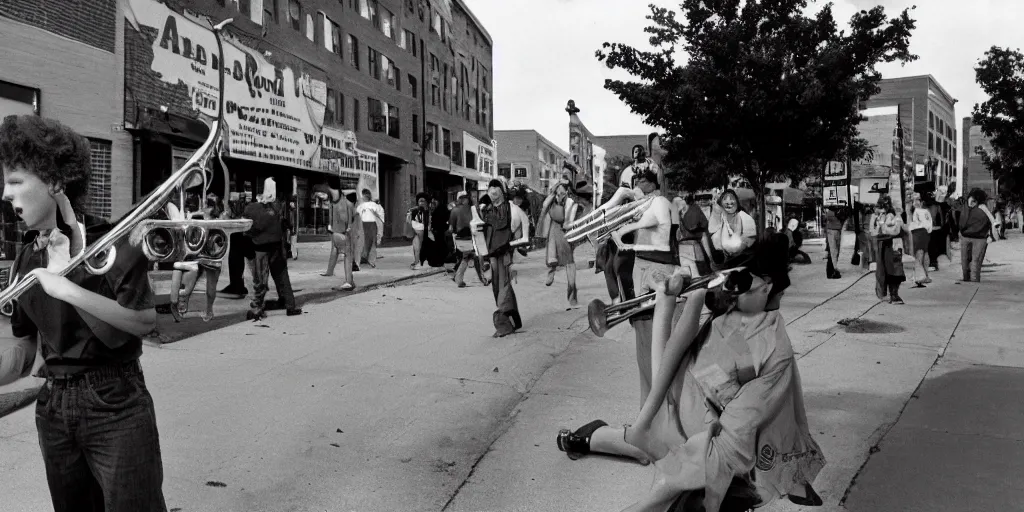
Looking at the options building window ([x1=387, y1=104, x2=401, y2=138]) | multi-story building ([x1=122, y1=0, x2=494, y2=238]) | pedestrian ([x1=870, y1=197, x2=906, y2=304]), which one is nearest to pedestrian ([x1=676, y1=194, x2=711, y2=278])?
pedestrian ([x1=870, y1=197, x2=906, y2=304])

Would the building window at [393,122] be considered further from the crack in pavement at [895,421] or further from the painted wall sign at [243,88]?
the crack in pavement at [895,421]

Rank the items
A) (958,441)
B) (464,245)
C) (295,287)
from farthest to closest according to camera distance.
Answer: (464,245) < (295,287) < (958,441)

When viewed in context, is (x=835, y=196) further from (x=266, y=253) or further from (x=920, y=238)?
(x=266, y=253)

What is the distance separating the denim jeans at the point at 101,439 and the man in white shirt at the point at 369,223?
45.6 feet

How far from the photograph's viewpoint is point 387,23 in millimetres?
37344

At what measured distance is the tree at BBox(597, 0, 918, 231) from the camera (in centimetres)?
Answer: 1598

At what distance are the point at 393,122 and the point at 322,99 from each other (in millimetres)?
9216

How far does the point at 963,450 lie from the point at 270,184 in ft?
22.8

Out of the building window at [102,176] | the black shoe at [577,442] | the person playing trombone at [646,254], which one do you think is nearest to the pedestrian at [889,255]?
the person playing trombone at [646,254]

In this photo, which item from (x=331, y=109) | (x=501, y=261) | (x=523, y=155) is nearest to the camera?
(x=501, y=261)

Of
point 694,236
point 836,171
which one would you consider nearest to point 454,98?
point 836,171

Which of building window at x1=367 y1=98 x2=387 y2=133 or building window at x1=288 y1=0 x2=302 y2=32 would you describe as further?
building window at x1=367 y1=98 x2=387 y2=133

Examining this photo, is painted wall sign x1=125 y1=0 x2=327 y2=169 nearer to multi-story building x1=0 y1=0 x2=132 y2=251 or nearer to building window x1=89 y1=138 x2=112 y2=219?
multi-story building x1=0 y1=0 x2=132 y2=251

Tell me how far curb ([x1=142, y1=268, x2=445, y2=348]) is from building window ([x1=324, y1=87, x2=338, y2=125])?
14315 mm
